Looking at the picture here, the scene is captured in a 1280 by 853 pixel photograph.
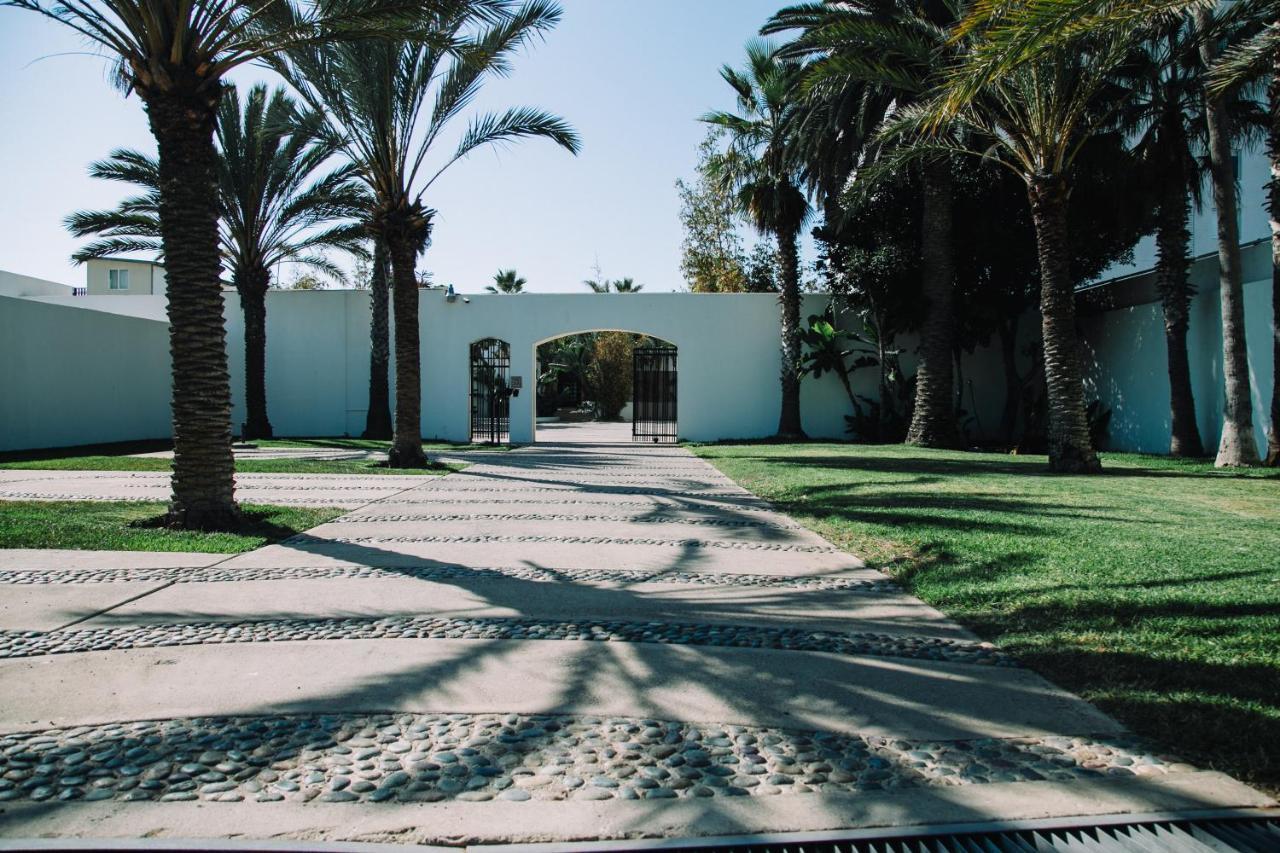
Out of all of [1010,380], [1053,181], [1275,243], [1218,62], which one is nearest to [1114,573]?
[1053,181]

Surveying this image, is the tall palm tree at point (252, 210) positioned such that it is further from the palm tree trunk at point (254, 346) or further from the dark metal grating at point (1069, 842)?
the dark metal grating at point (1069, 842)

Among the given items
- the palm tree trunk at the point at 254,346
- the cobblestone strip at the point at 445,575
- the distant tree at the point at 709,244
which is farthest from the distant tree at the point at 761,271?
the cobblestone strip at the point at 445,575

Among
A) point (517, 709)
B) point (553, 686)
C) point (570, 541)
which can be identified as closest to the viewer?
point (517, 709)

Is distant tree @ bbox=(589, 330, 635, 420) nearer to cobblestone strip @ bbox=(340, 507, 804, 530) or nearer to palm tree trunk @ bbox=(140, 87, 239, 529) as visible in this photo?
cobblestone strip @ bbox=(340, 507, 804, 530)

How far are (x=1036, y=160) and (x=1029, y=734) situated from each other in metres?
10.8

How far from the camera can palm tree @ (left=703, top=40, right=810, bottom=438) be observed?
66.0ft

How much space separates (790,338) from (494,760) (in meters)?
19.0

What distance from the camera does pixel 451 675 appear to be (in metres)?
3.79

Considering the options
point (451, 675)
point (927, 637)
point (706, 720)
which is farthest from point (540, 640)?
point (927, 637)

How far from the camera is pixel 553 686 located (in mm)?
3662

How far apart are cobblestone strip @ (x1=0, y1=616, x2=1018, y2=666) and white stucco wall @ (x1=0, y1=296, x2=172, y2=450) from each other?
50.8 feet

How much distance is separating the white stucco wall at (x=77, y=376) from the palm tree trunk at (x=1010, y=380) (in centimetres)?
2010

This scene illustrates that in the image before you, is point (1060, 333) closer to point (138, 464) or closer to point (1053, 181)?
point (1053, 181)

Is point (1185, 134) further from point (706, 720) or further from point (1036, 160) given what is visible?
point (706, 720)
